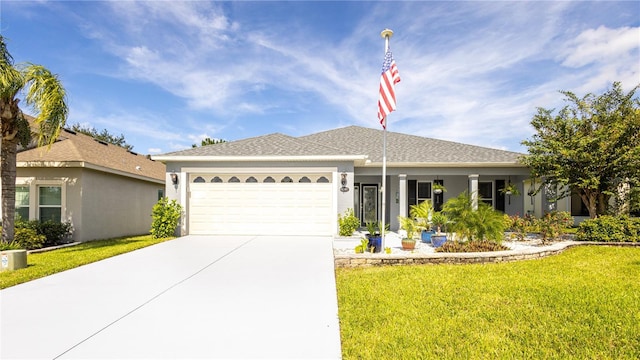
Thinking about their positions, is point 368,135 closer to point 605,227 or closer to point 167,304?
point 605,227

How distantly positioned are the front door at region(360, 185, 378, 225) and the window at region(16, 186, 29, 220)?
12716mm

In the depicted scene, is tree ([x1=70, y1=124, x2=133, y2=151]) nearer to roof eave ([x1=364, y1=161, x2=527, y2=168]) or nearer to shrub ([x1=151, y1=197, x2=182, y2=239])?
shrub ([x1=151, y1=197, x2=182, y2=239])

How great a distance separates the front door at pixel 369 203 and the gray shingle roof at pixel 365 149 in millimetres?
1566

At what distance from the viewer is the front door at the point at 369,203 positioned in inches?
592

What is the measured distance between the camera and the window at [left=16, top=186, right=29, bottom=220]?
11383 millimetres

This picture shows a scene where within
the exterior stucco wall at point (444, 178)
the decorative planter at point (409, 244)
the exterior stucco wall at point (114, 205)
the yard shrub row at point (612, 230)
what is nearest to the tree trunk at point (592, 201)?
the yard shrub row at point (612, 230)

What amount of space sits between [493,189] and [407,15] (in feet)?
28.8

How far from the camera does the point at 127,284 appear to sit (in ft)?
19.4

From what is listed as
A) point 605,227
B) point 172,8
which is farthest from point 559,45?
point 172,8

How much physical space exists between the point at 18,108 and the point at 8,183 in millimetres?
2130

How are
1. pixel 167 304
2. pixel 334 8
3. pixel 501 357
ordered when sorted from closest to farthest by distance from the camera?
pixel 501 357 → pixel 167 304 → pixel 334 8

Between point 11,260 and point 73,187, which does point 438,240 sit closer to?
point 11,260

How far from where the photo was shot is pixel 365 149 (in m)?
15.7

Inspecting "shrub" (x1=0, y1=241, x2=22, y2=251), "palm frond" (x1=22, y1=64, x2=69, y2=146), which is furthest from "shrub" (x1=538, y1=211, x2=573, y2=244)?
"shrub" (x1=0, y1=241, x2=22, y2=251)
